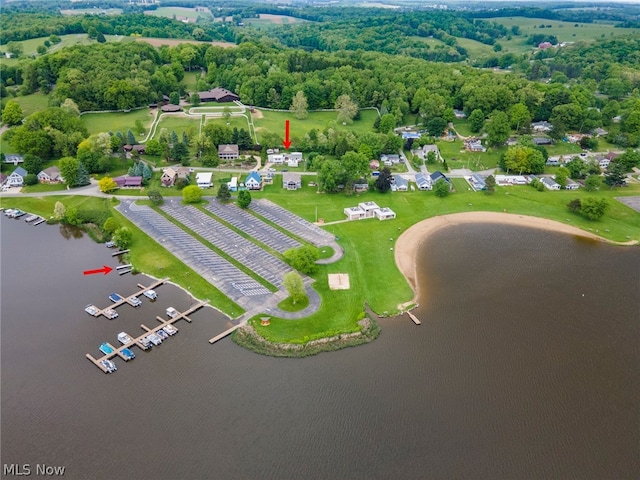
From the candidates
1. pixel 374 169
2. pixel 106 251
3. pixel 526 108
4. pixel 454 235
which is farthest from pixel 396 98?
pixel 106 251

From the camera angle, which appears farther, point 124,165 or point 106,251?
point 124,165

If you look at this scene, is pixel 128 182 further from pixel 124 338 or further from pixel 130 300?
pixel 124 338

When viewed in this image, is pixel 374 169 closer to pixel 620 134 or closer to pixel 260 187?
pixel 260 187

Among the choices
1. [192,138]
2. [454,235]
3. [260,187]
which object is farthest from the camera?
[192,138]

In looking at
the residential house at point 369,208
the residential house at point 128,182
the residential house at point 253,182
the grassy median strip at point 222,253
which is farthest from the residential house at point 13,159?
the residential house at point 369,208

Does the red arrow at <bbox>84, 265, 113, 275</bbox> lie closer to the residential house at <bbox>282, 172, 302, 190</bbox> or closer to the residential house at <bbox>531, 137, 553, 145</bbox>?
the residential house at <bbox>282, 172, 302, 190</bbox>

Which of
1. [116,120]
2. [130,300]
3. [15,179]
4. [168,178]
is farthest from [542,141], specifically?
[15,179]

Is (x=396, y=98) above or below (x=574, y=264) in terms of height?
above

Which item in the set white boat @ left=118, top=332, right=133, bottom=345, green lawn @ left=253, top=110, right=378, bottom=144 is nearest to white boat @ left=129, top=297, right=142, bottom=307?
white boat @ left=118, top=332, right=133, bottom=345

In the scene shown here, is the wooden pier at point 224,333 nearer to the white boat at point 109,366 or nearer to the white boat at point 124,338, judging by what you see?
the white boat at point 124,338
